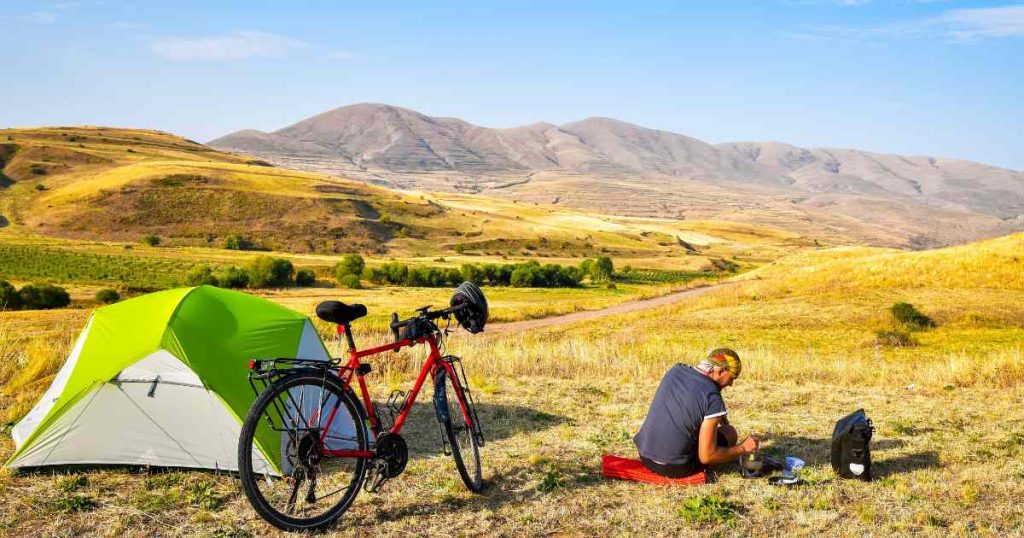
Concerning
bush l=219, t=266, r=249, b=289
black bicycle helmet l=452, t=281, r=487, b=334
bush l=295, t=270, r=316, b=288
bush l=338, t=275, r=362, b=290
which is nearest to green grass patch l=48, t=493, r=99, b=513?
black bicycle helmet l=452, t=281, r=487, b=334

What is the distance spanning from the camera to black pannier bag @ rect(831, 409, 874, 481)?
8.67m

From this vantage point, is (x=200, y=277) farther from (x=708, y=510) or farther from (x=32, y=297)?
(x=708, y=510)

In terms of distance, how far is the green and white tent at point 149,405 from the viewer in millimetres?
8898

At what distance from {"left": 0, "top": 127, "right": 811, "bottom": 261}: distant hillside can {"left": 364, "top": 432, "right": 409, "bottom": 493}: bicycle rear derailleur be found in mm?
113811

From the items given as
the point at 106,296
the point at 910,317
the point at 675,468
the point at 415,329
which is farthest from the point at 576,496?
the point at 106,296

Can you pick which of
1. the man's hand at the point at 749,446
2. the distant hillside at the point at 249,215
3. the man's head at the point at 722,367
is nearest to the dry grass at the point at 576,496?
the man's hand at the point at 749,446

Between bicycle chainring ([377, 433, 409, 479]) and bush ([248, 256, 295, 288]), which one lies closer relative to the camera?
bicycle chainring ([377, 433, 409, 479])

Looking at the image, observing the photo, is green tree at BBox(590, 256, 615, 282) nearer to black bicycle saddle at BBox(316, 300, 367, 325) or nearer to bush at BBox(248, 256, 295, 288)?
bush at BBox(248, 256, 295, 288)

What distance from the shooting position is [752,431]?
11.5 metres

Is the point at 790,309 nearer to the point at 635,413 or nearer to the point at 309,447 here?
the point at 635,413

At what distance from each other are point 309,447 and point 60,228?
125768 millimetres

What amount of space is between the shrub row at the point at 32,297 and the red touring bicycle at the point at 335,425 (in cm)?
5763

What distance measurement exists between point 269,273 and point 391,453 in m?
77.6

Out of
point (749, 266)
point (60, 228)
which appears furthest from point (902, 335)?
point (60, 228)
